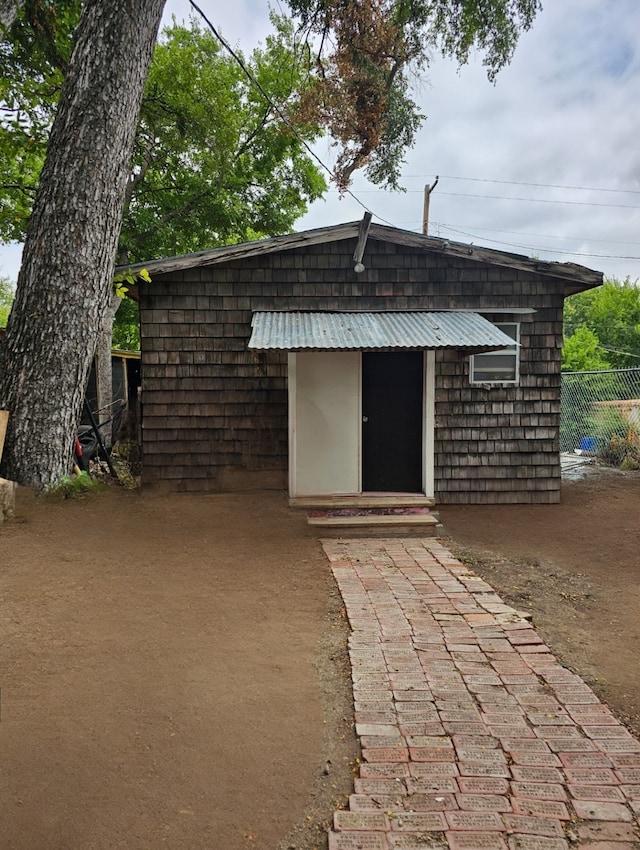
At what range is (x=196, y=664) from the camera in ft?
9.82

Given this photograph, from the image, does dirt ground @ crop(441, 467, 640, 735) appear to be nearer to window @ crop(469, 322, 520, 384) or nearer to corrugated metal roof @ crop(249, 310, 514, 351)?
window @ crop(469, 322, 520, 384)

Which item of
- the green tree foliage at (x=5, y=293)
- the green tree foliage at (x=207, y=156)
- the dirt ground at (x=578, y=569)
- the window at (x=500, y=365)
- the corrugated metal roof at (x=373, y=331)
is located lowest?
the dirt ground at (x=578, y=569)

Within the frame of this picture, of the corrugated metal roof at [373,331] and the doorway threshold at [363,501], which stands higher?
the corrugated metal roof at [373,331]

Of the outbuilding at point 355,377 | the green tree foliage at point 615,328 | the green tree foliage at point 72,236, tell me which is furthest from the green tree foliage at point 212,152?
the green tree foliage at point 615,328

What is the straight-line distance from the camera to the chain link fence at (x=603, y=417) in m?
10.7

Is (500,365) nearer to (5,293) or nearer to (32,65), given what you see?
(32,65)

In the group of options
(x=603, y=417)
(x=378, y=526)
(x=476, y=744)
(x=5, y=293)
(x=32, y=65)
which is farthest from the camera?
(x=5, y=293)

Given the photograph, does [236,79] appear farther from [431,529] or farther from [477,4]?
[431,529]

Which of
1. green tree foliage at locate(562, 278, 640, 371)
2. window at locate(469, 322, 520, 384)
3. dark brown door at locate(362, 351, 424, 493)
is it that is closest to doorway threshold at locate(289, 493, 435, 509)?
dark brown door at locate(362, 351, 424, 493)

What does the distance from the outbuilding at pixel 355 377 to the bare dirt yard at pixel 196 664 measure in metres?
1.61

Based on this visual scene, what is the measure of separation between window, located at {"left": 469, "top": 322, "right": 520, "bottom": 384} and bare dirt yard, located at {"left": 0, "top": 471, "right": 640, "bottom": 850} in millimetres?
2457

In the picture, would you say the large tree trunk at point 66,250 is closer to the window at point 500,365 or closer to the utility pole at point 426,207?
the window at point 500,365

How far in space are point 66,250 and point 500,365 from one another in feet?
18.8

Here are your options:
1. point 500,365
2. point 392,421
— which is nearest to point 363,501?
point 392,421
